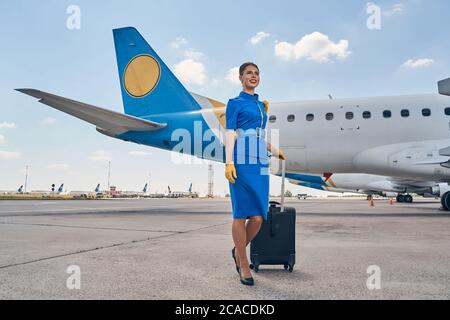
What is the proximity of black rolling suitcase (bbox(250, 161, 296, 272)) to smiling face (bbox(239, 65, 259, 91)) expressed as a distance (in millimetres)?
685

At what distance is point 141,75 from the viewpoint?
1128 cm

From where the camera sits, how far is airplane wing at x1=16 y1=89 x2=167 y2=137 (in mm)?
7742

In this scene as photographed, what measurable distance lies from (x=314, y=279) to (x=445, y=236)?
135 inches

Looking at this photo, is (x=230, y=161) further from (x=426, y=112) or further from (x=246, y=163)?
(x=426, y=112)

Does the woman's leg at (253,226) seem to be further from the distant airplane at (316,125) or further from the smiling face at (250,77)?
the distant airplane at (316,125)

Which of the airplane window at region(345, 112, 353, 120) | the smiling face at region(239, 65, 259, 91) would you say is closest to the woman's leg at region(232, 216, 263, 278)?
the smiling face at region(239, 65, 259, 91)

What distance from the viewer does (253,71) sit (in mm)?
2520

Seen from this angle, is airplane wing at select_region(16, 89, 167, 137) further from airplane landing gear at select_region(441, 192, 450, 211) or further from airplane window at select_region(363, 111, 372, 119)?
airplane landing gear at select_region(441, 192, 450, 211)

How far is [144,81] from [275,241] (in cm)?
991

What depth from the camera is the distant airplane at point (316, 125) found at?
9016 mm

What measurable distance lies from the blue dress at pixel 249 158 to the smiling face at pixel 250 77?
8cm

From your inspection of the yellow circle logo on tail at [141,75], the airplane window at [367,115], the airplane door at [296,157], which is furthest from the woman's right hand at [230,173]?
the yellow circle logo on tail at [141,75]
